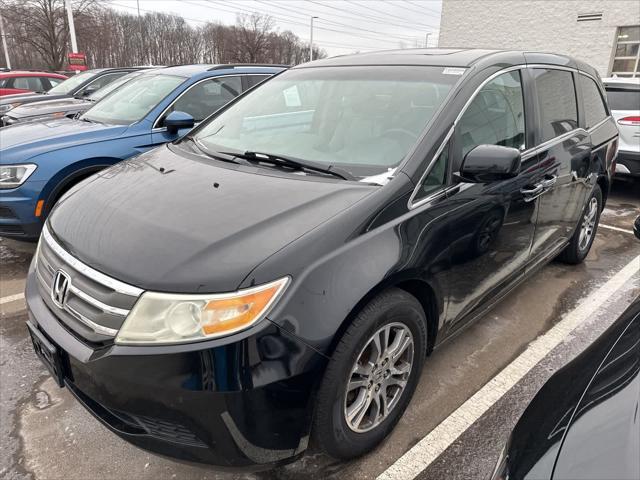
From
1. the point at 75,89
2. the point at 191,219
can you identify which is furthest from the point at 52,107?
the point at 191,219

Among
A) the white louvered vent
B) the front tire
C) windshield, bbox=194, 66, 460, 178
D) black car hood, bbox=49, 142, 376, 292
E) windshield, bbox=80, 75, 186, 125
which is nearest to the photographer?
black car hood, bbox=49, 142, 376, 292

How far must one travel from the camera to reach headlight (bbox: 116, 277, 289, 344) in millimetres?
1556

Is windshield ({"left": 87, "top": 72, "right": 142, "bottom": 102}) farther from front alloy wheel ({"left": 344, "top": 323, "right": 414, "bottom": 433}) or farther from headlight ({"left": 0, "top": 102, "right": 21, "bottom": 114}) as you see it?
front alloy wheel ({"left": 344, "top": 323, "right": 414, "bottom": 433})

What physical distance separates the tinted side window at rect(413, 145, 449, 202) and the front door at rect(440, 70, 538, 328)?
3.0 inches

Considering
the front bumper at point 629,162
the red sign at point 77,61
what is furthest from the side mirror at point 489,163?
the red sign at point 77,61

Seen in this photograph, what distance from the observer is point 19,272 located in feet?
13.3

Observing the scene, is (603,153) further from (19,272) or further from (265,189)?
(19,272)

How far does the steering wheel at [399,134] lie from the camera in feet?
7.32

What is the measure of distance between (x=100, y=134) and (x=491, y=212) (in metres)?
3.51

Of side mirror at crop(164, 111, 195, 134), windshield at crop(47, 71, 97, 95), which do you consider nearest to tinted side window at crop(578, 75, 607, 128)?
side mirror at crop(164, 111, 195, 134)

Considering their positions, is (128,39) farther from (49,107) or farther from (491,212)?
(491,212)

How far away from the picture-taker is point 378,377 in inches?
79.9

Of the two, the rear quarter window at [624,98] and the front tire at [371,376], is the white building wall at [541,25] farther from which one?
the front tire at [371,376]

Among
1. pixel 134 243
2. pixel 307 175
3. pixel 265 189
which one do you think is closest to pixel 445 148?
pixel 307 175
